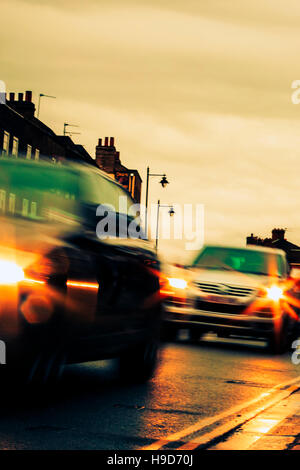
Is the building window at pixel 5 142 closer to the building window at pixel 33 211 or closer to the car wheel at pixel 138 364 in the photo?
the car wheel at pixel 138 364

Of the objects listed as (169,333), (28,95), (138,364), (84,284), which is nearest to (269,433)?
(84,284)

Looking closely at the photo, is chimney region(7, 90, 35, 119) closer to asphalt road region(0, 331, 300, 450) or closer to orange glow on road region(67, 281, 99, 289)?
asphalt road region(0, 331, 300, 450)

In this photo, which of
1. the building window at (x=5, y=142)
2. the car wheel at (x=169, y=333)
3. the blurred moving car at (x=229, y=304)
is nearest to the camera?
the blurred moving car at (x=229, y=304)

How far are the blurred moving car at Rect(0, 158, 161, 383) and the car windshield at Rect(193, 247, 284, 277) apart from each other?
6.57 meters

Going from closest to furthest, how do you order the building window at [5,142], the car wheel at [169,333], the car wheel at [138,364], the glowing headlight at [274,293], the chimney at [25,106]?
the car wheel at [138,364] < the glowing headlight at [274,293] < the car wheel at [169,333] < the building window at [5,142] < the chimney at [25,106]

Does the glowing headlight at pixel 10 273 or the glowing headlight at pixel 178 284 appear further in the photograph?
the glowing headlight at pixel 178 284

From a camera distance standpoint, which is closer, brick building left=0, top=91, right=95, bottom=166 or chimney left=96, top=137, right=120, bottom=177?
brick building left=0, top=91, right=95, bottom=166

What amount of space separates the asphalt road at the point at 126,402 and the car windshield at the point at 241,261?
345 cm

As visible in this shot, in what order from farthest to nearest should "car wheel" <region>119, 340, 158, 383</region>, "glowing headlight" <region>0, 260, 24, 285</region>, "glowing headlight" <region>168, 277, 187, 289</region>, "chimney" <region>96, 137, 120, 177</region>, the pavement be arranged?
1. "chimney" <region>96, 137, 120, 177</region>
2. "glowing headlight" <region>168, 277, 187, 289</region>
3. "car wheel" <region>119, 340, 158, 383</region>
4. "glowing headlight" <region>0, 260, 24, 285</region>
5. the pavement

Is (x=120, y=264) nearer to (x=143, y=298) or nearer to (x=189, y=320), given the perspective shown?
(x=143, y=298)

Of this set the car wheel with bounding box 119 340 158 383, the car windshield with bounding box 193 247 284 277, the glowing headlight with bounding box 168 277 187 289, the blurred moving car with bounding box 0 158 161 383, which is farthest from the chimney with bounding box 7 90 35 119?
the blurred moving car with bounding box 0 158 161 383

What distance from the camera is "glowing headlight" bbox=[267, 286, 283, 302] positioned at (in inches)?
593

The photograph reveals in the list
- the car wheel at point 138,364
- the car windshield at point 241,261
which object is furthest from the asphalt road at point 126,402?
the car windshield at point 241,261

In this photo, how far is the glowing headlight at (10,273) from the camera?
20.6 feet
